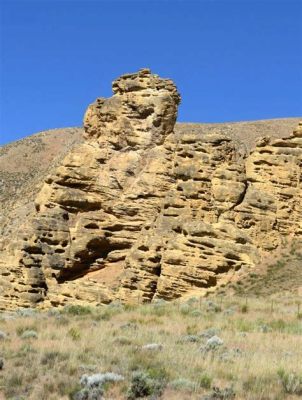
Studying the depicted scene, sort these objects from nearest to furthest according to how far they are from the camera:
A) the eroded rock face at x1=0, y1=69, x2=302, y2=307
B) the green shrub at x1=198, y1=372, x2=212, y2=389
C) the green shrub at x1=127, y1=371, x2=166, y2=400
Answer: the green shrub at x1=127, y1=371, x2=166, y2=400 → the green shrub at x1=198, y1=372, x2=212, y2=389 → the eroded rock face at x1=0, y1=69, x2=302, y2=307

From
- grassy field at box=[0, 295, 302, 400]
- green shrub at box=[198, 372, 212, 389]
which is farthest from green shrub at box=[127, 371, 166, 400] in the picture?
green shrub at box=[198, 372, 212, 389]

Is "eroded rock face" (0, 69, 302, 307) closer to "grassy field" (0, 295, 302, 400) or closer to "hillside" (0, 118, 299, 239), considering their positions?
"grassy field" (0, 295, 302, 400)

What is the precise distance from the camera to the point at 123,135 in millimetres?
30422

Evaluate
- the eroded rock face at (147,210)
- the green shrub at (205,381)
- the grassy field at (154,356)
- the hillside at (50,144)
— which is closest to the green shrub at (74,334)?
the grassy field at (154,356)

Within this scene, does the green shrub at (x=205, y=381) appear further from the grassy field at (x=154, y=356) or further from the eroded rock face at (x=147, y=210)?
the eroded rock face at (x=147, y=210)

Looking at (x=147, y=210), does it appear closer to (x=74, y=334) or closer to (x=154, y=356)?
(x=74, y=334)

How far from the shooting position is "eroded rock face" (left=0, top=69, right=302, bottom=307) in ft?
82.0

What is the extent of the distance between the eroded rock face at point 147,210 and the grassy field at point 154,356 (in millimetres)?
7992

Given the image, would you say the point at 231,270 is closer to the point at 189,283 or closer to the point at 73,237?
the point at 189,283

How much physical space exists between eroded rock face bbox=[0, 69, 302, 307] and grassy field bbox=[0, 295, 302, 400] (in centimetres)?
799

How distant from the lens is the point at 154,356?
10.7 m

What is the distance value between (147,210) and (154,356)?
1757 cm

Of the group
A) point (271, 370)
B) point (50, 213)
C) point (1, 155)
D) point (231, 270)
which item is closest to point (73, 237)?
point (50, 213)

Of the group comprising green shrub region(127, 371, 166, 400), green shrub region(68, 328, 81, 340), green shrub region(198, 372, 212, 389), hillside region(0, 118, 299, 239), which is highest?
hillside region(0, 118, 299, 239)
